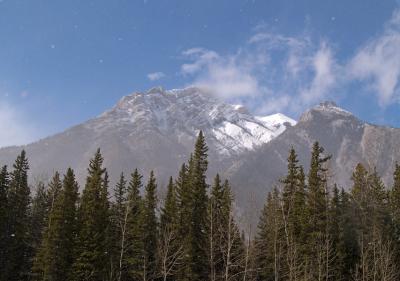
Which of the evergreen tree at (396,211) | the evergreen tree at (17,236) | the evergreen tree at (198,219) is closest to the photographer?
the evergreen tree at (198,219)

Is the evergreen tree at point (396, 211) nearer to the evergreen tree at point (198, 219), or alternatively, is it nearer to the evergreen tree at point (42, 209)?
the evergreen tree at point (198, 219)

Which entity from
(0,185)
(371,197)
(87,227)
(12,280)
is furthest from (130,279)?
(371,197)

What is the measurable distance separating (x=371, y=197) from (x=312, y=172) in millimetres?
15220

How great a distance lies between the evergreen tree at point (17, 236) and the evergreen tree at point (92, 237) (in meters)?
11.6

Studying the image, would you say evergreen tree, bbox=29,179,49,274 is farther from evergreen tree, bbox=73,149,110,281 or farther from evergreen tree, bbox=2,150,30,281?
evergreen tree, bbox=73,149,110,281

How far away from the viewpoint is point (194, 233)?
55.9m

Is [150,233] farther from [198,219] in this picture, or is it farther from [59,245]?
[59,245]

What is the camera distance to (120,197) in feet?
221

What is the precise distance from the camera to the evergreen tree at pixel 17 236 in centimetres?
6075

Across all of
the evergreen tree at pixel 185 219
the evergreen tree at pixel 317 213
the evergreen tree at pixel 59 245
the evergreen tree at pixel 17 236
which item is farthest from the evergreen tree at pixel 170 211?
the evergreen tree at pixel 17 236

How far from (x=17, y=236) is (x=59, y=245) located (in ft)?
47.2

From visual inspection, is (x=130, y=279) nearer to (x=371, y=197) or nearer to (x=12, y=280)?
(x=12, y=280)

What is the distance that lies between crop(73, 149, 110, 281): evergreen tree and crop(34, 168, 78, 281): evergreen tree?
1.13m

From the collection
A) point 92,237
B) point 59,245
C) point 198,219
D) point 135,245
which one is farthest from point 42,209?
point 198,219
